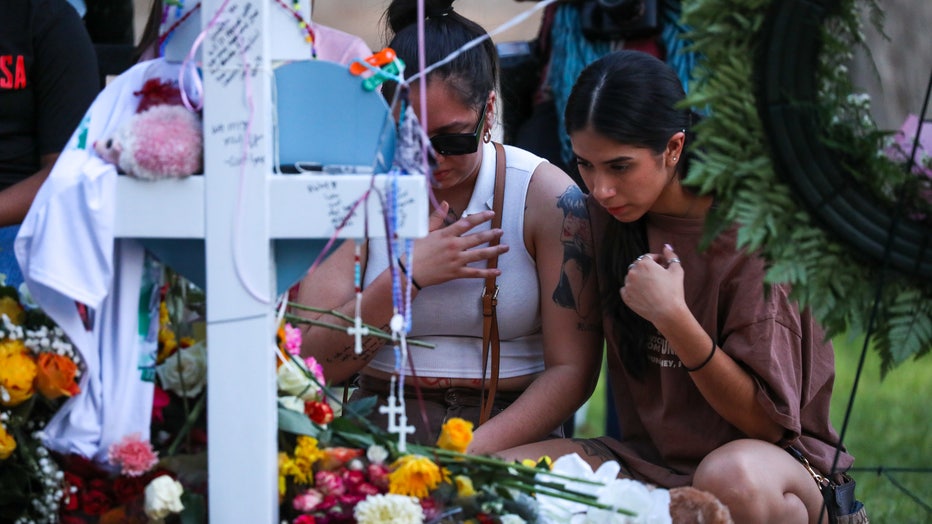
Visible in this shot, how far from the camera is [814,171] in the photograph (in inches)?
62.7

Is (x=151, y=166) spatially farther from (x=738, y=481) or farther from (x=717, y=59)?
(x=738, y=481)

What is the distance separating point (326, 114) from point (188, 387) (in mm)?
490

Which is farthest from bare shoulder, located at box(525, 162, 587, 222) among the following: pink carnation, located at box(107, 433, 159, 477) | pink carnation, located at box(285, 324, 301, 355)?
pink carnation, located at box(107, 433, 159, 477)

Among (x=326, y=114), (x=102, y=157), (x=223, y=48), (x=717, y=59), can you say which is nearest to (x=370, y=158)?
(x=326, y=114)

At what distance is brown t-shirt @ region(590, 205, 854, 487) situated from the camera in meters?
2.10

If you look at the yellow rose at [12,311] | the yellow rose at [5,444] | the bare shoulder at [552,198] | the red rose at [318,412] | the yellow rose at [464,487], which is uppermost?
the bare shoulder at [552,198]

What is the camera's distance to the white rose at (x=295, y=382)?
1783mm

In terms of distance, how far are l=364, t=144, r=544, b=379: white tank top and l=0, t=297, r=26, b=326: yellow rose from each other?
0.80 meters

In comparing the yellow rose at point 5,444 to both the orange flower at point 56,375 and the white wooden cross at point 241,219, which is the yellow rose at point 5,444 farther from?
the white wooden cross at point 241,219

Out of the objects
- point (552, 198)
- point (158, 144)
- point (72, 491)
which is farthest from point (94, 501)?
point (552, 198)

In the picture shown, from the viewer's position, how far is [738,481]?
6.57 ft

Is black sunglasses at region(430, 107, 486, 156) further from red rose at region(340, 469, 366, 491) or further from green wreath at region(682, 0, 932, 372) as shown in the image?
red rose at region(340, 469, 366, 491)

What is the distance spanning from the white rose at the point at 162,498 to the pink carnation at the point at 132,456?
3cm

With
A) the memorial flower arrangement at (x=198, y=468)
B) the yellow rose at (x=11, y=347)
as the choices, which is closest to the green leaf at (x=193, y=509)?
the memorial flower arrangement at (x=198, y=468)
